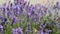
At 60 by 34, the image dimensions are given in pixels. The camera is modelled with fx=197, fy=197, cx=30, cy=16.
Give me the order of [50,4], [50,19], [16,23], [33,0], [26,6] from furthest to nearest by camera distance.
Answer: [33,0] → [50,4] → [50,19] → [26,6] → [16,23]

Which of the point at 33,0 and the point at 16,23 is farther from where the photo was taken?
the point at 33,0

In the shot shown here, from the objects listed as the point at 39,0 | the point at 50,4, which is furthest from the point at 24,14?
the point at 39,0

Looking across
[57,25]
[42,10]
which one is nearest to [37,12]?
[42,10]

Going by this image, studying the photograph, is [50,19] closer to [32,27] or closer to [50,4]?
[32,27]

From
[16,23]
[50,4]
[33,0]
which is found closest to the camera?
[16,23]

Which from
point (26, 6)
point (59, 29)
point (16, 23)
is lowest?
point (59, 29)

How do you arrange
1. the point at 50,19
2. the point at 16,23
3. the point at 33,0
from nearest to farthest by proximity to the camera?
the point at 16,23 < the point at 50,19 < the point at 33,0

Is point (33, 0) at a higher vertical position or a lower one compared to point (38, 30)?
higher

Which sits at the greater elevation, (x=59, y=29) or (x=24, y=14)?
(x=24, y=14)

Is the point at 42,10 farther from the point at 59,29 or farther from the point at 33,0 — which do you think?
the point at 33,0
